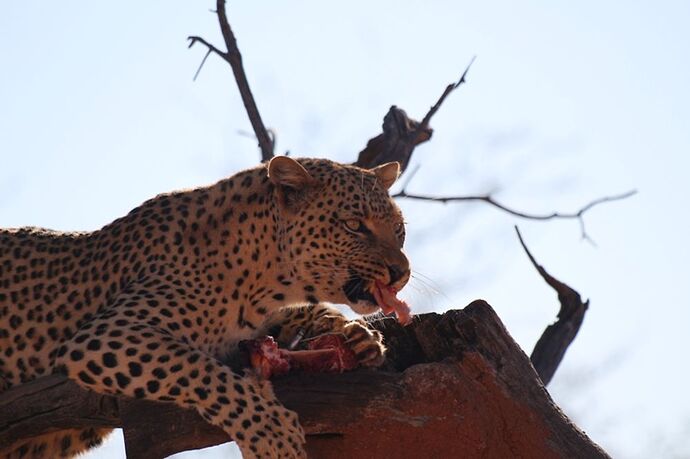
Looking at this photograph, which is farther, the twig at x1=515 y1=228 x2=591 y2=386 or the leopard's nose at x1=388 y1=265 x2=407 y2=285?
the twig at x1=515 y1=228 x2=591 y2=386

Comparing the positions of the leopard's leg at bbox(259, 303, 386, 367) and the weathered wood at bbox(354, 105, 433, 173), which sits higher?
the weathered wood at bbox(354, 105, 433, 173)

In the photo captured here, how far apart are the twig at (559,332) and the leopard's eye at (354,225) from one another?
3.23 metres

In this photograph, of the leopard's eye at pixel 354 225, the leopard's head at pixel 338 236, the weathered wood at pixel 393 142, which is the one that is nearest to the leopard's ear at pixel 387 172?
the leopard's head at pixel 338 236

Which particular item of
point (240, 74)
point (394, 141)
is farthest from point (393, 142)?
point (240, 74)

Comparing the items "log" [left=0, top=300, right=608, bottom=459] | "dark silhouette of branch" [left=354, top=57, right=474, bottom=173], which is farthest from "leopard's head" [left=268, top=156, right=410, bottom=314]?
"dark silhouette of branch" [left=354, top=57, right=474, bottom=173]

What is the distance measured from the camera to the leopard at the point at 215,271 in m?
9.95

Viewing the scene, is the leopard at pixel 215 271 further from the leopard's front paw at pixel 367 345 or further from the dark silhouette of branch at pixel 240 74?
the dark silhouette of branch at pixel 240 74

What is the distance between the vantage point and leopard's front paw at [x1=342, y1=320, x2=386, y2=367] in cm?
912

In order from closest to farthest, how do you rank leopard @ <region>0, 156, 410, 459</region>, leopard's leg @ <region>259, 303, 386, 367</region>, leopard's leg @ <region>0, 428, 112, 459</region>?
1. leopard @ <region>0, 156, 410, 459</region>
2. leopard's leg @ <region>0, 428, 112, 459</region>
3. leopard's leg @ <region>259, 303, 386, 367</region>

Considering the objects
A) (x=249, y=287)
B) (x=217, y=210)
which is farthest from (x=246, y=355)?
(x=217, y=210)

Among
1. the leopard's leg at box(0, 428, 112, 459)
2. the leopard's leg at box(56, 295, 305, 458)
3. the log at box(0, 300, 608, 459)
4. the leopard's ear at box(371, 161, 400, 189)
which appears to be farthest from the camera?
the leopard's ear at box(371, 161, 400, 189)

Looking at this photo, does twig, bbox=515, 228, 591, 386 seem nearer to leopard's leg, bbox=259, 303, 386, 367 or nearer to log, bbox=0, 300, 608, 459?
leopard's leg, bbox=259, 303, 386, 367

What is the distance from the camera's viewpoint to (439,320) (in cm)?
880

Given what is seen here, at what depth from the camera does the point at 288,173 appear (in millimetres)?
10406
